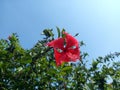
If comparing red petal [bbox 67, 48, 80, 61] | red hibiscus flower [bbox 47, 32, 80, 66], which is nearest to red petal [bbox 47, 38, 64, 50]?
red hibiscus flower [bbox 47, 32, 80, 66]

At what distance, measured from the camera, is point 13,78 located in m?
3.62

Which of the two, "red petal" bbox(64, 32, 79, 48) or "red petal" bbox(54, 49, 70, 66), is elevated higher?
"red petal" bbox(64, 32, 79, 48)

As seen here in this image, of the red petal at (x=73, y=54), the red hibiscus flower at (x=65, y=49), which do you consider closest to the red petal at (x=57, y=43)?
the red hibiscus flower at (x=65, y=49)

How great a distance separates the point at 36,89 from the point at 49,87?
204 millimetres

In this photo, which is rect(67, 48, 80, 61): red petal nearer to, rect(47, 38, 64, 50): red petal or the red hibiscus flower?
the red hibiscus flower

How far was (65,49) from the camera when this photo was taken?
8.67ft

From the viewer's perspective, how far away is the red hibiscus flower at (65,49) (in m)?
2.51

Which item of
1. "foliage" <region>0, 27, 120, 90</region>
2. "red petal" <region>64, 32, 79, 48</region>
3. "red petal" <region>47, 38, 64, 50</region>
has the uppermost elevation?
"foliage" <region>0, 27, 120, 90</region>

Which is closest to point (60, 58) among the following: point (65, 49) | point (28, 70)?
point (65, 49)

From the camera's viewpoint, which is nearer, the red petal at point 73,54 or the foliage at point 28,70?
the red petal at point 73,54

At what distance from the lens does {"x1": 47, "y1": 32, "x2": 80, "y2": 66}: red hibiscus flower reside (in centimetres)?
251

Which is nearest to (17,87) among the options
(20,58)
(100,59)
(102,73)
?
(20,58)

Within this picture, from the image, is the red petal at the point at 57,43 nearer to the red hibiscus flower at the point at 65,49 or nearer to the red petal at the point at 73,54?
the red hibiscus flower at the point at 65,49

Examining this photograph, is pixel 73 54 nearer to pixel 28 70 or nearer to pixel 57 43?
pixel 57 43
